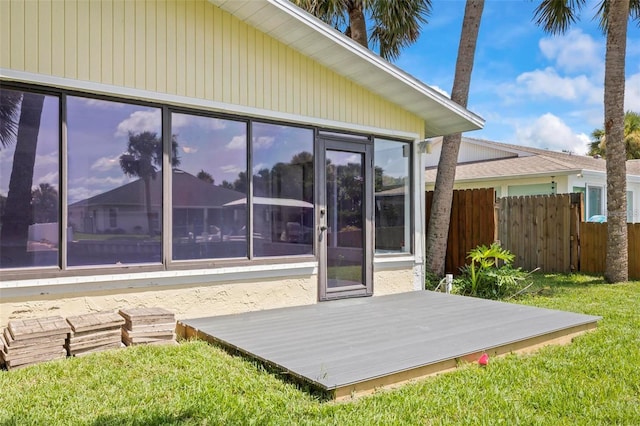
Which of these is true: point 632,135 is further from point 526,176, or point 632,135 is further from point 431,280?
point 431,280

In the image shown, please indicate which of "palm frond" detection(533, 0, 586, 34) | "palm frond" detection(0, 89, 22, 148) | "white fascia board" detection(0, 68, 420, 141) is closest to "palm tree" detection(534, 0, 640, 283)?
"palm frond" detection(533, 0, 586, 34)

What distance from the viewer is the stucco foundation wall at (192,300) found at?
4.39 meters

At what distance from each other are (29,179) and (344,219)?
3.84 metres

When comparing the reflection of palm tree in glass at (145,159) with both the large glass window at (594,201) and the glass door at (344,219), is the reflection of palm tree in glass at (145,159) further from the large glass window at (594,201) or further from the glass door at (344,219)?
the large glass window at (594,201)

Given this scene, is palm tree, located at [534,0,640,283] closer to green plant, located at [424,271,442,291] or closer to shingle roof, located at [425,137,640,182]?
green plant, located at [424,271,442,291]

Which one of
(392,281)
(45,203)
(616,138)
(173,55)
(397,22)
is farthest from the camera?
(397,22)

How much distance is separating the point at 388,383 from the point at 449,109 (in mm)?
4666

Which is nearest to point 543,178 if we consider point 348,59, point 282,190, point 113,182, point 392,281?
point 392,281

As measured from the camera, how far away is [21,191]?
14.3 ft

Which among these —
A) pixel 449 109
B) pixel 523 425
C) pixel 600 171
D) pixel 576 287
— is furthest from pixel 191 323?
pixel 600 171

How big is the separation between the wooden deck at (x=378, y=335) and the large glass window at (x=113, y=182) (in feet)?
3.56

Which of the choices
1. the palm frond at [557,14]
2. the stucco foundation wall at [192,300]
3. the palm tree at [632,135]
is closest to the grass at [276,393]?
the stucco foundation wall at [192,300]

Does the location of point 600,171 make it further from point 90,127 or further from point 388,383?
point 90,127

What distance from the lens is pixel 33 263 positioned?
4.38 meters
